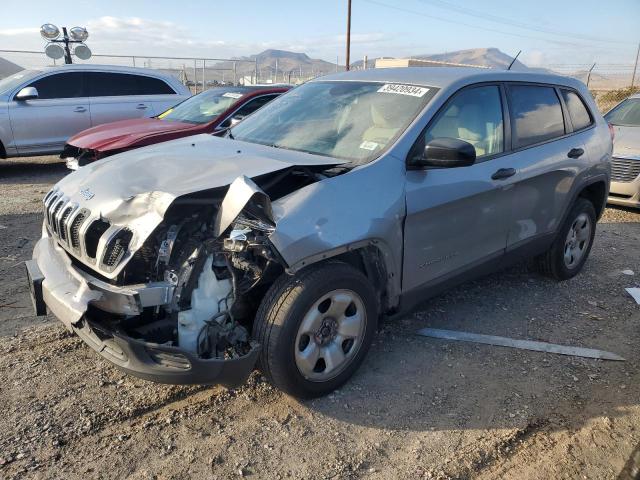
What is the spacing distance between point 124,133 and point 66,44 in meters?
6.85

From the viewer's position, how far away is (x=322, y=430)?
280 centimetres

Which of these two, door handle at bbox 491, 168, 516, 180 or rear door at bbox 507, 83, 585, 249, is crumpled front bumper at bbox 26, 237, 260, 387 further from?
rear door at bbox 507, 83, 585, 249

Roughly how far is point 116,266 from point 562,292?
394 cm

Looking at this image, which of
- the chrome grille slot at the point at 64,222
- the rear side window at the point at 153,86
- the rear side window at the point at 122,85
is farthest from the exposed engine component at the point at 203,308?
the rear side window at the point at 153,86

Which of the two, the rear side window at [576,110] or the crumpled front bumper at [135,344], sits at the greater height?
the rear side window at [576,110]

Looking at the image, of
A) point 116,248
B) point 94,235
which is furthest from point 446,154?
point 94,235

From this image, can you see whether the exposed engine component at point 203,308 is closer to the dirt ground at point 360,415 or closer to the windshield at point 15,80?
the dirt ground at point 360,415

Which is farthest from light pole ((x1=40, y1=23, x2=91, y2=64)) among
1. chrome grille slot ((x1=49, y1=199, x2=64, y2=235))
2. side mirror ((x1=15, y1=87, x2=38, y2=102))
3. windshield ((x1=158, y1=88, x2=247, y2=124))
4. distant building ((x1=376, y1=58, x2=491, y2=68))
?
chrome grille slot ((x1=49, y1=199, x2=64, y2=235))

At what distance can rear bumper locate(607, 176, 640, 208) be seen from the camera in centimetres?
761

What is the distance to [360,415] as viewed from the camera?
293 centimetres

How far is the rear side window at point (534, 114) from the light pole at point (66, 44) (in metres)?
10.6

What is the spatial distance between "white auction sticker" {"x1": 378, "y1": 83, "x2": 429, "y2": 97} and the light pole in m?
10.3

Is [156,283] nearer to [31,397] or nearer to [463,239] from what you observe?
[31,397]

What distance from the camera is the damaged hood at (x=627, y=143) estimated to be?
25.6 feet
